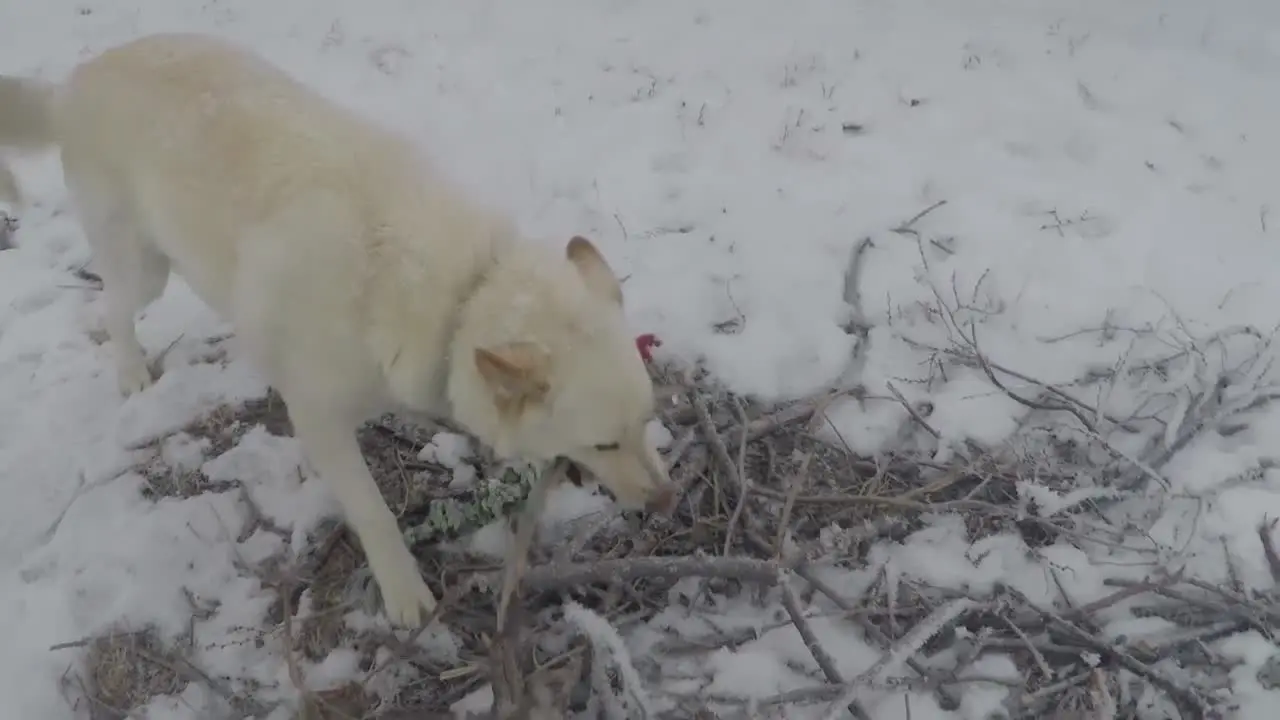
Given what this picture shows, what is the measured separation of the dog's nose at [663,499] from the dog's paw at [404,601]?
75 centimetres

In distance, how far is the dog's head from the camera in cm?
199

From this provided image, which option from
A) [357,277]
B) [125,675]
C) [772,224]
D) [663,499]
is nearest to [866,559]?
[663,499]

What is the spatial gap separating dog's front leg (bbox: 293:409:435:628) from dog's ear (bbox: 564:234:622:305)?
0.80 meters

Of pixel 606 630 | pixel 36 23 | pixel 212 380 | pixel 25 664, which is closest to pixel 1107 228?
pixel 606 630

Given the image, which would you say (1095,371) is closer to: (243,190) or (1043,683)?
(1043,683)

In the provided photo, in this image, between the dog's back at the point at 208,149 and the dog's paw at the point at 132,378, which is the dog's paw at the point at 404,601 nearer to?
the dog's back at the point at 208,149

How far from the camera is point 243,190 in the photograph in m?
2.34

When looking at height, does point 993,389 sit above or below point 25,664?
above

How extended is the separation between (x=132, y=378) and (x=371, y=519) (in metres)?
1.45

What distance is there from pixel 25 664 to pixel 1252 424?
388 cm

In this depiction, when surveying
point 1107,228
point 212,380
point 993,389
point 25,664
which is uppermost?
point 1107,228

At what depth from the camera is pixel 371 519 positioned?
8.09ft

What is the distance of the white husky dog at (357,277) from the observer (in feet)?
6.71

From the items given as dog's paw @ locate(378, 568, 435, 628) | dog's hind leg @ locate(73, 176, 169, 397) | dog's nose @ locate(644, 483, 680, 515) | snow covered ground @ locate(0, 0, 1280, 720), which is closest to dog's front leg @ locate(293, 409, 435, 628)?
dog's paw @ locate(378, 568, 435, 628)
